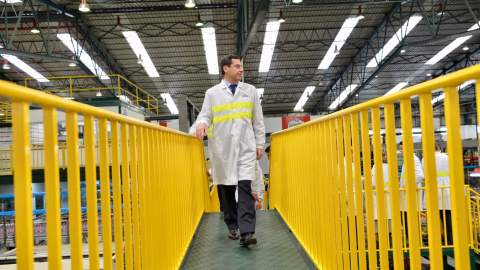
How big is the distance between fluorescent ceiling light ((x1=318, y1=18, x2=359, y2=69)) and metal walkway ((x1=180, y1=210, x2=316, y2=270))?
13893 mm

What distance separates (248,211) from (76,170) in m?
2.62

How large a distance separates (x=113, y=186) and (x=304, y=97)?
3105cm

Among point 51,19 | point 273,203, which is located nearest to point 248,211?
point 273,203

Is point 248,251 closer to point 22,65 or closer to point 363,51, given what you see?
point 363,51

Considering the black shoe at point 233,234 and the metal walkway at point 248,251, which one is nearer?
the metal walkway at point 248,251

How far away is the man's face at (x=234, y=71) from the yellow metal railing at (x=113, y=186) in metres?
0.87

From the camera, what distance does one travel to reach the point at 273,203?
6426 millimetres

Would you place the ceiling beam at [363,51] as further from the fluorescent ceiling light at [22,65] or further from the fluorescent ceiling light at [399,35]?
the fluorescent ceiling light at [22,65]

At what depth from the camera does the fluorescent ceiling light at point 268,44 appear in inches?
667

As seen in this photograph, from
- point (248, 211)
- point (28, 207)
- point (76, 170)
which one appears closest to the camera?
point (28, 207)

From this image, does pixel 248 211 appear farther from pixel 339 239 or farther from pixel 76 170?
pixel 76 170

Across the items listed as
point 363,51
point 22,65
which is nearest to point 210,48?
point 363,51

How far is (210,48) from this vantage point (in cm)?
1936

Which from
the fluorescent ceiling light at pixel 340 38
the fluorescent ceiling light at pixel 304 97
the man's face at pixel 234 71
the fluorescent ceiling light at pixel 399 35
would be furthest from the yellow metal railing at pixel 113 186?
the fluorescent ceiling light at pixel 304 97
